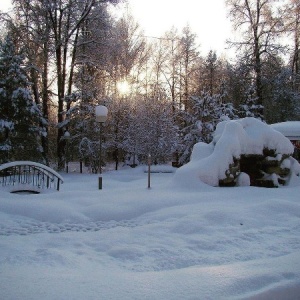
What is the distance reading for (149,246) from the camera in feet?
15.4

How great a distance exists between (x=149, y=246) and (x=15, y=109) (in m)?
13.7

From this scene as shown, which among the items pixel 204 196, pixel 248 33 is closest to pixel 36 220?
pixel 204 196

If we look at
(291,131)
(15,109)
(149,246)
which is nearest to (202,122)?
(291,131)

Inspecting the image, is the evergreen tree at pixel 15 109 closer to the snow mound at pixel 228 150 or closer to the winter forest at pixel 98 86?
the winter forest at pixel 98 86

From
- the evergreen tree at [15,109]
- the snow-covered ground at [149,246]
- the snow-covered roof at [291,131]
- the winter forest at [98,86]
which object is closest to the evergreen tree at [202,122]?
the winter forest at [98,86]

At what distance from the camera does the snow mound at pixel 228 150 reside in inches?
404

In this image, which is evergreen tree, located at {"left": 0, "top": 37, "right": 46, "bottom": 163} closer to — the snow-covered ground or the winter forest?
the winter forest

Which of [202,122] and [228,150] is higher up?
[202,122]

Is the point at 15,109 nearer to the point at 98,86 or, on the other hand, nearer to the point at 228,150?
the point at 98,86

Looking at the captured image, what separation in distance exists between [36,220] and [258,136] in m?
7.90

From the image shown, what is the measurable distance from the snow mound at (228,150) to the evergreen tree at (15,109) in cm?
916

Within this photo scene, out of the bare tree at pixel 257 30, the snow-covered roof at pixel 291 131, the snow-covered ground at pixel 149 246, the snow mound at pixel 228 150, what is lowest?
the snow-covered ground at pixel 149 246

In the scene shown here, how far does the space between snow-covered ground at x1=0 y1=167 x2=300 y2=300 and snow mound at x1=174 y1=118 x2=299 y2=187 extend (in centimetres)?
→ 123

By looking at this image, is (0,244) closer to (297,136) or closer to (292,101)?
(297,136)
